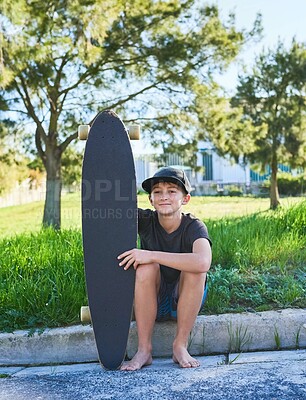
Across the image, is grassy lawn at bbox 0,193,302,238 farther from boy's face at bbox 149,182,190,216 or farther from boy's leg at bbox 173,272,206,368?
boy's leg at bbox 173,272,206,368

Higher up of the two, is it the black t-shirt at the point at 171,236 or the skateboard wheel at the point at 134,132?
the skateboard wheel at the point at 134,132

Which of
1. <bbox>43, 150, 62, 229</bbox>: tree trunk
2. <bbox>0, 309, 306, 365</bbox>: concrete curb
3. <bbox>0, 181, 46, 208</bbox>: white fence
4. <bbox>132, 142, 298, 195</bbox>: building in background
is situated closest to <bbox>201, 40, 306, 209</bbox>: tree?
<bbox>132, 142, 298, 195</bbox>: building in background

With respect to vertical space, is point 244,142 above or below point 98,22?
below

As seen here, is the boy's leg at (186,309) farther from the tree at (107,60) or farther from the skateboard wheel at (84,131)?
the tree at (107,60)

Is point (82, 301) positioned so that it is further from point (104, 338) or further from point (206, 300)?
point (206, 300)

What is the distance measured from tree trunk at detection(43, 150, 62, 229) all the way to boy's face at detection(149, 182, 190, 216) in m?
7.39

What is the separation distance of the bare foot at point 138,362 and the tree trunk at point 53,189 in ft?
24.5

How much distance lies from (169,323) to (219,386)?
663 mm

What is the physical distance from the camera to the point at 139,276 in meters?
2.54

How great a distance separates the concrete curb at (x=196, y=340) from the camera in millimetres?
2814

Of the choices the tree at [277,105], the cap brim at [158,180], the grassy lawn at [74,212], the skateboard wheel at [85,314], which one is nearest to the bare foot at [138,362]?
the skateboard wheel at [85,314]

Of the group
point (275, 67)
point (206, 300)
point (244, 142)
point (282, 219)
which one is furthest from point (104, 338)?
point (275, 67)

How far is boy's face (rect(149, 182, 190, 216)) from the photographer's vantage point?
265cm

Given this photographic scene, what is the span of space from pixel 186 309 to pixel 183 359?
0.76ft
